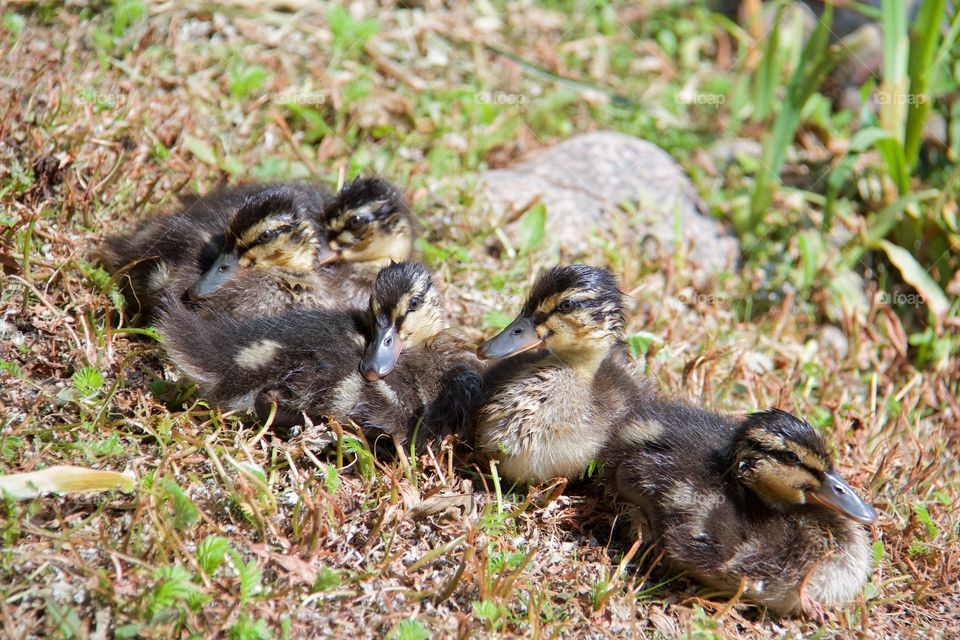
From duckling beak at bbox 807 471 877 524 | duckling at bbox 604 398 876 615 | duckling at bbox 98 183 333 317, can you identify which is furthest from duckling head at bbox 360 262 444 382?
duckling beak at bbox 807 471 877 524

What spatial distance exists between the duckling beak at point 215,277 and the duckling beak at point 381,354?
602 mm

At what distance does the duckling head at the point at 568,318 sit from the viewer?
9.86 ft

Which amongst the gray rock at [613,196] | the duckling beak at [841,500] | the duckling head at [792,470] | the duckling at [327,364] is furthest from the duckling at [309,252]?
the duckling beak at [841,500]

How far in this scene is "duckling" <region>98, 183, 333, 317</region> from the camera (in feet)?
10.9

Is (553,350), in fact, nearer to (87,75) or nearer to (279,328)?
(279,328)

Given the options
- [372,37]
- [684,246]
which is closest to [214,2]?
[372,37]

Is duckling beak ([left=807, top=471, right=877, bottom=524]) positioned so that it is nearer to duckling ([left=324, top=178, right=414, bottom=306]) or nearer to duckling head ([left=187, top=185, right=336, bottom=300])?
duckling ([left=324, top=178, right=414, bottom=306])

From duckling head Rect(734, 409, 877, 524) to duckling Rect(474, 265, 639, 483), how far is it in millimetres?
505

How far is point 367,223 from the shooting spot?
356 cm

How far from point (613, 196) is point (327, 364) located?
241 centimetres

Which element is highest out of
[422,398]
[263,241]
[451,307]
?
[263,241]

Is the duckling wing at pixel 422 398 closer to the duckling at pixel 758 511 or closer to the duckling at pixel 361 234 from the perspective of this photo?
the duckling at pixel 361 234

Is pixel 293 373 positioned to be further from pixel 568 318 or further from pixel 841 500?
pixel 841 500

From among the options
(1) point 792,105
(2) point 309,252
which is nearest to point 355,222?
(2) point 309,252
